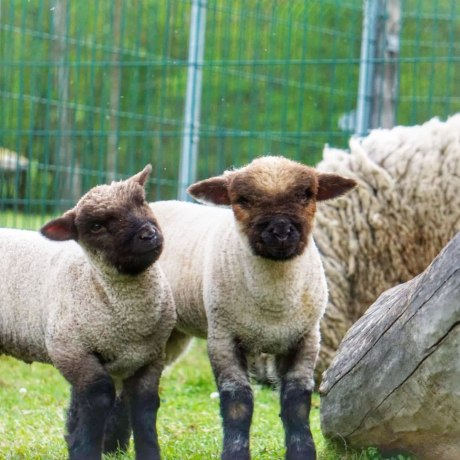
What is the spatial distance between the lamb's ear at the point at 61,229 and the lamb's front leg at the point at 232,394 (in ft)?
2.55

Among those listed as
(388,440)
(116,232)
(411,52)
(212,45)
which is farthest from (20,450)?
(411,52)

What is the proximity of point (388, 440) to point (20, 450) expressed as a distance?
1.89 m

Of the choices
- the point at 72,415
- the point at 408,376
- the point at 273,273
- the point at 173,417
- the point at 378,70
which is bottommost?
the point at 173,417

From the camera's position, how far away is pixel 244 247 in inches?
196

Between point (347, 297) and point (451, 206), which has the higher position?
point (451, 206)

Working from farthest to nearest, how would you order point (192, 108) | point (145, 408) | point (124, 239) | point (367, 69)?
point (192, 108) → point (367, 69) → point (145, 408) → point (124, 239)

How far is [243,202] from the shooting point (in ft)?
15.8

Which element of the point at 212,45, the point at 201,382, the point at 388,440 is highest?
the point at 212,45

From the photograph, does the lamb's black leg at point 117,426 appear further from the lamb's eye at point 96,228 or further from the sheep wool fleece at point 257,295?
the lamb's eye at point 96,228

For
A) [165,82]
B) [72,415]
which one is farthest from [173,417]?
[165,82]

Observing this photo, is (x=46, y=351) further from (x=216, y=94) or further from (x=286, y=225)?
(x=216, y=94)

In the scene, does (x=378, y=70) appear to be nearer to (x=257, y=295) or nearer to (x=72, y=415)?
(x=257, y=295)

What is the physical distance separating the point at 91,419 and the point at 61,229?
838 millimetres

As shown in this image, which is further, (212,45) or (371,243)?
(212,45)
